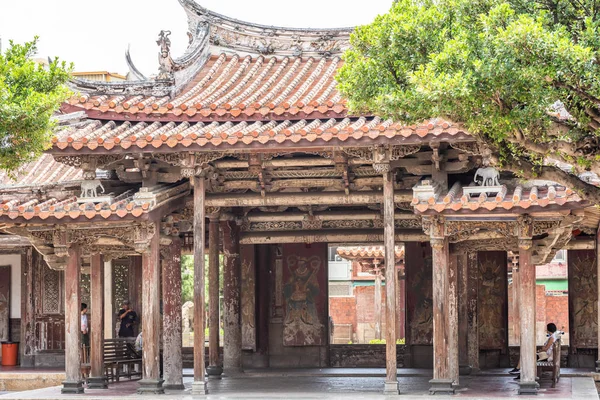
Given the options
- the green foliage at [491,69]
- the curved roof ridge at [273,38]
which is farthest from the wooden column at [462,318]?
the green foliage at [491,69]

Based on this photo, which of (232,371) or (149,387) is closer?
(149,387)

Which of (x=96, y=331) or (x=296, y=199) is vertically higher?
(x=296, y=199)

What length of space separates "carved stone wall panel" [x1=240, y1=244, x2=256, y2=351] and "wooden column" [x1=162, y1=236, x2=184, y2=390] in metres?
Answer: 3.44

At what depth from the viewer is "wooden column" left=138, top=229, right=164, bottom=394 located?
1519 centimetres

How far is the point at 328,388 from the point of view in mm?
16422

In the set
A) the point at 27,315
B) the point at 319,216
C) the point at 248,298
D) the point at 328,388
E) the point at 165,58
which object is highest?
the point at 165,58

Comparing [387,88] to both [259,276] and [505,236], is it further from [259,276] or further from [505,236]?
[259,276]

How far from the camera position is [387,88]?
1087 centimetres

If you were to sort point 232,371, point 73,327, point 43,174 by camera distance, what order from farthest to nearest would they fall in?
point 43,174, point 232,371, point 73,327

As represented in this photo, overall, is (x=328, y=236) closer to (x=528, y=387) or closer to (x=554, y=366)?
(x=554, y=366)

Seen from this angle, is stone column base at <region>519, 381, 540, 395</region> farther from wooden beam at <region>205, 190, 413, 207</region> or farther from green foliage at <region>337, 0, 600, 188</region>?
green foliage at <region>337, 0, 600, 188</region>

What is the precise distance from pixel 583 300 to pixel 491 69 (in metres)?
11.1

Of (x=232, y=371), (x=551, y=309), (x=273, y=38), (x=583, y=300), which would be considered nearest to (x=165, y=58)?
(x=273, y=38)

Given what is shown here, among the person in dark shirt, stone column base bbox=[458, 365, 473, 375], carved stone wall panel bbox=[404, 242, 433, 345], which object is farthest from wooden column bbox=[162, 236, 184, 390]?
carved stone wall panel bbox=[404, 242, 433, 345]
